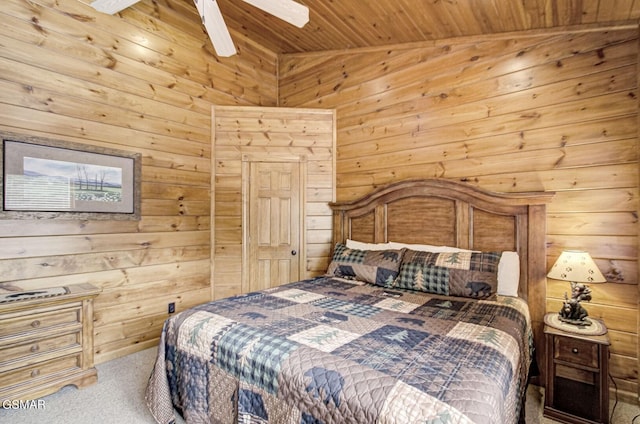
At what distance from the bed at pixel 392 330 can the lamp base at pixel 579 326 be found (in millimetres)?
168

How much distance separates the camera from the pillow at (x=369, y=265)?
271 centimetres

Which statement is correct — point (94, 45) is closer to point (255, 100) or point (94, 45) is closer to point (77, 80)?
point (77, 80)

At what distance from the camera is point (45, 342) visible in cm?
218

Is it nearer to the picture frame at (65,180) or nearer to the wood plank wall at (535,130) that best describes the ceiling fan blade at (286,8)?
the wood plank wall at (535,130)

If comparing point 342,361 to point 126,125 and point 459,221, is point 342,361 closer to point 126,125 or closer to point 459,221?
point 459,221

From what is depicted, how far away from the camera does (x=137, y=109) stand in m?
2.96

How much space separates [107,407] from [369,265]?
2.08 metres

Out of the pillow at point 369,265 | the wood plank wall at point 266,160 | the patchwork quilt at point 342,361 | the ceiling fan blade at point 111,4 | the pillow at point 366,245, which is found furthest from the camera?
the wood plank wall at point 266,160

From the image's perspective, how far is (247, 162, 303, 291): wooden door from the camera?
12.1ft

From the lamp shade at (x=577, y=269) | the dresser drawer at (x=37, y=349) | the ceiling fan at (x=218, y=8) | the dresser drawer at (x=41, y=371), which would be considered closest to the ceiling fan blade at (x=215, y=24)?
the ceiling fan at (x=218, y=8)

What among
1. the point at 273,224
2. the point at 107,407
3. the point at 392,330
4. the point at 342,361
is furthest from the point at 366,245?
the point at 107,407

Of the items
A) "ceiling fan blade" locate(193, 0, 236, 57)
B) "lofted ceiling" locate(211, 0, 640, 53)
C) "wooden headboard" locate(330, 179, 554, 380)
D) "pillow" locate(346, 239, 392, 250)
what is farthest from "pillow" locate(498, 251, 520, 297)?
"ceiling fan blade" locate(193, 0, 236, 57)

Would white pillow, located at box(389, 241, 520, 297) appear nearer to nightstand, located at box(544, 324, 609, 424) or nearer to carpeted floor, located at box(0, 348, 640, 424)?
nightstand, located at box(544, 324, 609, 424)

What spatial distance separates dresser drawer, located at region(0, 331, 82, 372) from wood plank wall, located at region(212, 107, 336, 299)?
144 cm
